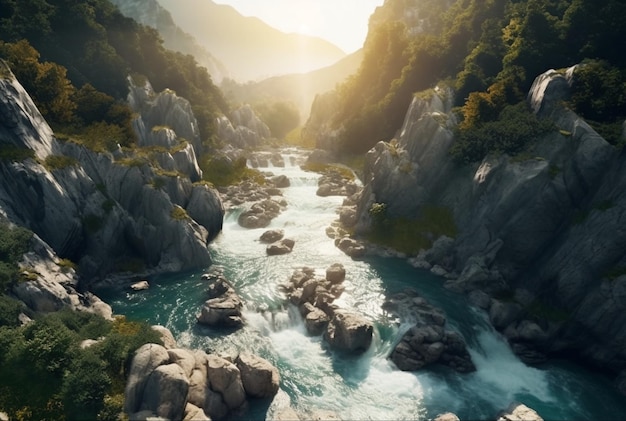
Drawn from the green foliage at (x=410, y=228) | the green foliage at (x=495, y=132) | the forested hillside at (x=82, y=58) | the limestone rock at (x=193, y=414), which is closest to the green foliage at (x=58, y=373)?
the limestone rock at (x=193, y=414)

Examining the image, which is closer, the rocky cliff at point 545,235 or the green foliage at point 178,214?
the rocky cliff at point 545,235

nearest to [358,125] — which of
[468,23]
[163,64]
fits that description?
[468,23]

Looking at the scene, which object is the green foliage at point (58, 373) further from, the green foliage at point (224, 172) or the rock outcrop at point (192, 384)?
the green foliage at point (224, 172)

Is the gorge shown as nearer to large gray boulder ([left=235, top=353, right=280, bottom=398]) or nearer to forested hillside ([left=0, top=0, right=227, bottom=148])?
large gray boulder ([left=235, top=353, right=280, bottom=398])

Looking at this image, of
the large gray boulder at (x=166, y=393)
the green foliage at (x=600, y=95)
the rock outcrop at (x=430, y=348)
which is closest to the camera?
the large gray boulder at (x=166, y=393)

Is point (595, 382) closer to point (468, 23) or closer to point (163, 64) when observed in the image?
point (468, 23)

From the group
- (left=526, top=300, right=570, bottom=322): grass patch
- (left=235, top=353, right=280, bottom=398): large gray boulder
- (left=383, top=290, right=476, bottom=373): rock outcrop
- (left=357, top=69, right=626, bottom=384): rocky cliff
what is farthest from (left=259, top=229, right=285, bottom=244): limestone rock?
(left=526, top=300, right=570, bottom=322): grass patch

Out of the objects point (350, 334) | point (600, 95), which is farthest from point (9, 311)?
point (600, 95)
